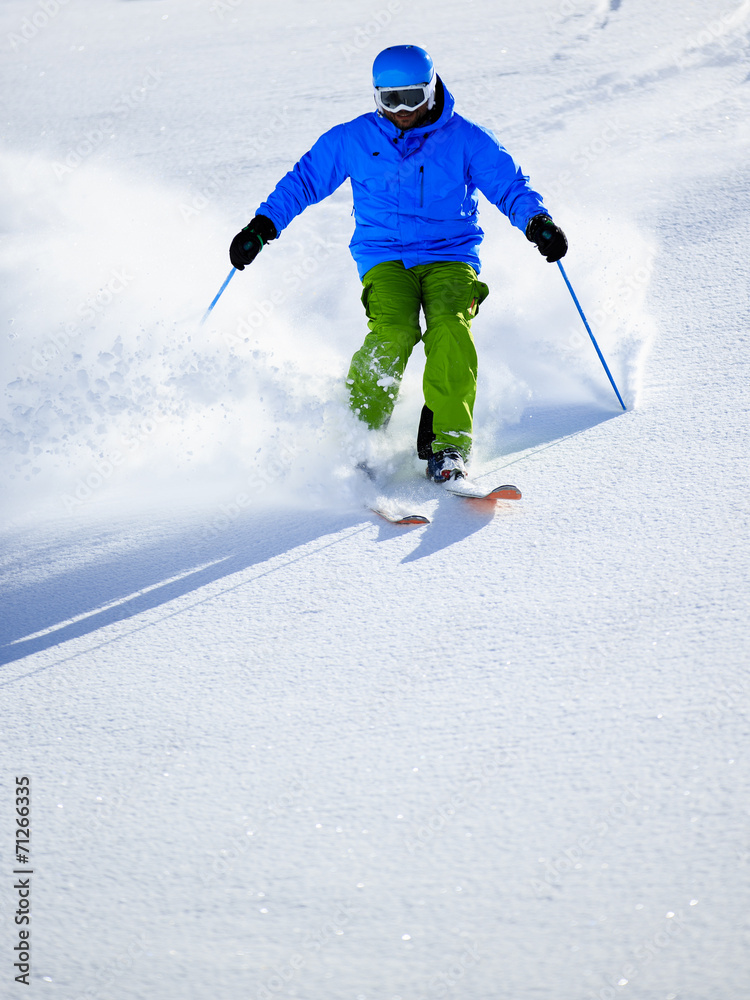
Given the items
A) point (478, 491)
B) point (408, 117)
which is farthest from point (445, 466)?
point (408, 117)

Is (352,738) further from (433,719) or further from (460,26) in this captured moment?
(460,26)

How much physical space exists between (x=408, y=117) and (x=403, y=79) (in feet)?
0.42

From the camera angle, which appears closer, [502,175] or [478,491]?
[478,491]

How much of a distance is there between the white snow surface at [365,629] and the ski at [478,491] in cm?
5

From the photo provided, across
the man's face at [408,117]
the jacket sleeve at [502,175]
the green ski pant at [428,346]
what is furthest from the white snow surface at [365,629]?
the man's face at [408,117]

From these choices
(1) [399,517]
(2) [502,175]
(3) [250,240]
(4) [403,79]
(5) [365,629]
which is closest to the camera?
(5) [365,629]

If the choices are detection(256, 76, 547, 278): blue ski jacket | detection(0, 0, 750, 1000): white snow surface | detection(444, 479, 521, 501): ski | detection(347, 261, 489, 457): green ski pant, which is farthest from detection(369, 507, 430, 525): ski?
detection(256, 76, 547, 278): blue ski jacket

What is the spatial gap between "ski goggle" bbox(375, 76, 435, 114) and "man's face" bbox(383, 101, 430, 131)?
1 centimetres

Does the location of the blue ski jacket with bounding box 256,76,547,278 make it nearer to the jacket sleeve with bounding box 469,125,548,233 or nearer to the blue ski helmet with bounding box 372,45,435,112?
the jacket sleeve with bounding box 469,125,548,233

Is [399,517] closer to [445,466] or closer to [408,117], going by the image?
[445,466]

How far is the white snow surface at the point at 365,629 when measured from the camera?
165cm

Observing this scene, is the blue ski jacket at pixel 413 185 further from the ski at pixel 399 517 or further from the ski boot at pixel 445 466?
the ski at pixel 399 517

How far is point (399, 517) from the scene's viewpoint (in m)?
3.02

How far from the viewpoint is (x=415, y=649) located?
2.35 meters
